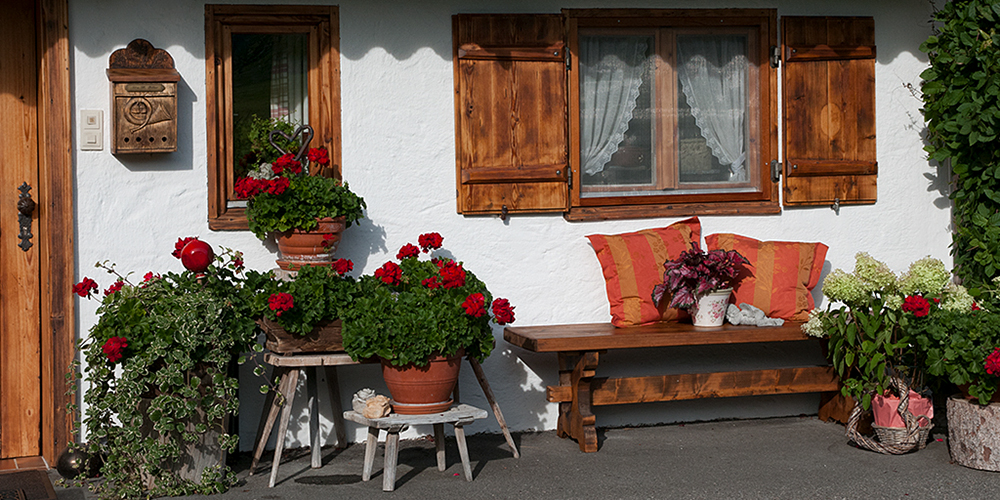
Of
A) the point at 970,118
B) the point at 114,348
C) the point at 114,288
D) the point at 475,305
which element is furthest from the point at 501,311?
the point at 970,118

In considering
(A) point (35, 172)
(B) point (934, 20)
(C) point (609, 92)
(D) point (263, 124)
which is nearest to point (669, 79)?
(C) point (609, 92)

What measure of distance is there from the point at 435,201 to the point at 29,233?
209 centimetres

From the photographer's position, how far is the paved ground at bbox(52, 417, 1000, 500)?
4.41 metres

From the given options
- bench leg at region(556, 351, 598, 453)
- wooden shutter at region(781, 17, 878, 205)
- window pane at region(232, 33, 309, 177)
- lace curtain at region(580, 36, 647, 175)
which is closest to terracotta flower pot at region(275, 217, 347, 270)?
window pane at region(232, 33, 309, 177)

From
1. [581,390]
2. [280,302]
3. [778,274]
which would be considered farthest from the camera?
[778,274]

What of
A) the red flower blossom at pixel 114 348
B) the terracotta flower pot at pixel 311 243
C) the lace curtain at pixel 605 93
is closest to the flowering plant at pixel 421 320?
the terracotta flower pot at pixel 311 243

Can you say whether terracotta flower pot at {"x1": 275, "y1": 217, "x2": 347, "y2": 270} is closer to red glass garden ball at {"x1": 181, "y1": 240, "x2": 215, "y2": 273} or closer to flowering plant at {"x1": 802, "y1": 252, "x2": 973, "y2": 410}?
red glass garden ball at {"x1": 181, "y1": 240, "x2": 215, "y2": 273}

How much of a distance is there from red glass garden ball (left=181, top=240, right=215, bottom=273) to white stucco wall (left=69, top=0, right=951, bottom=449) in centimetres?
50

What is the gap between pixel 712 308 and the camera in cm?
532

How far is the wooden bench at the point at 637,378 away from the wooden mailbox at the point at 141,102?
2.08 metres

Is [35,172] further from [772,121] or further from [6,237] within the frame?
[772,121]

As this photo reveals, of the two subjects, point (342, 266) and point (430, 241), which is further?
point (430, 241)

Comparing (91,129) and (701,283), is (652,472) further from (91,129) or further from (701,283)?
(91,129)

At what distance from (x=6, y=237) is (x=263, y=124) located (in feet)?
4.60
